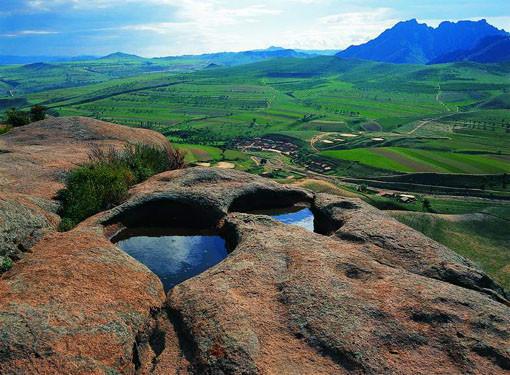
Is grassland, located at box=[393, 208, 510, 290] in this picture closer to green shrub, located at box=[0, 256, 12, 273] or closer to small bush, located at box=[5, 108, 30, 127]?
small bush, located at box=[5, 108, 30, 127]

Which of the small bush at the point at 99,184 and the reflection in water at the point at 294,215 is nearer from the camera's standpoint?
the small bush at the point at 99,184

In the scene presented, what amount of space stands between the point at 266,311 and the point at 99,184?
19.1 metres

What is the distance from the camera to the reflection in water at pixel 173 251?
88.6 ft

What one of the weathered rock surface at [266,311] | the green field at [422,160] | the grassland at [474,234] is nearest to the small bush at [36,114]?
the weathered rock surface at [266,311]

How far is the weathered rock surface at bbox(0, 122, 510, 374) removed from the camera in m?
17.1

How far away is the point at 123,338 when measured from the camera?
59.4 feet

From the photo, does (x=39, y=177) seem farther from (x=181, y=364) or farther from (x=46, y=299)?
(x=181, y=364)

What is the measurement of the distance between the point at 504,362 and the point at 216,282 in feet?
43.2

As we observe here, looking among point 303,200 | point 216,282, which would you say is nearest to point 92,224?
point 216,282

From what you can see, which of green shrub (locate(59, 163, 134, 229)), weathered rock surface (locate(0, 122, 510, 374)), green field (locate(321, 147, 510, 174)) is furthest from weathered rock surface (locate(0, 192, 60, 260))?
green field (locate(321, 147, 510, 174))

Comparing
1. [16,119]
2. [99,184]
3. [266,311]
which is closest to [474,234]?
[99,184]

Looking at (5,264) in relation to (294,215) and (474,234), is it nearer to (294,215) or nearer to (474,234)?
(294,215)

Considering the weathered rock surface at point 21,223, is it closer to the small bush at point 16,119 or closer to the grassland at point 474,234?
the small bush at point 16,119

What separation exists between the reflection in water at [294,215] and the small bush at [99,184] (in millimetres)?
11301
